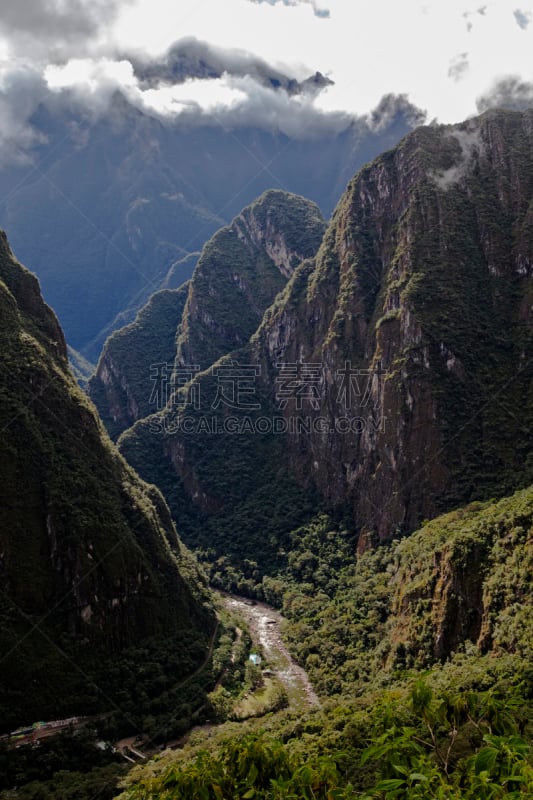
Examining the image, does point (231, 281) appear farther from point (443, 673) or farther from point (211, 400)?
point (443, 673)

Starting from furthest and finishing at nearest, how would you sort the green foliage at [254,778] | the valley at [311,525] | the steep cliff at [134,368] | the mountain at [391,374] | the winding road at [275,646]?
the steep cliff at [134,368] < the mountain at [391,374] < the winding road at [275,646] < the valley at [311,525] < the green foliage at [254,778]

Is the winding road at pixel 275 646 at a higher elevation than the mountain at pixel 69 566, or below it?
below

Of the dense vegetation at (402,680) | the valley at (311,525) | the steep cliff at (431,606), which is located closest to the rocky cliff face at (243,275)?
the valley at (311,525)

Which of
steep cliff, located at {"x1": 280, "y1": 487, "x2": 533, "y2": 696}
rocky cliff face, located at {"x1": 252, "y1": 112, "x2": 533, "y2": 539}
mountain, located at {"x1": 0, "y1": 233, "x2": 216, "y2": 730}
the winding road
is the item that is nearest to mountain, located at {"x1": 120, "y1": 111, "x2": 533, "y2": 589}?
rocky cliff face, located at {"x1": 252, "y1": 112, "x2": 533, "y2": 539}

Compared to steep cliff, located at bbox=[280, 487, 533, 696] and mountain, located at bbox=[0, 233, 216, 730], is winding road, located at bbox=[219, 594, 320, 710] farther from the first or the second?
mountain, located at bbox=[0, 233, 216, 730]

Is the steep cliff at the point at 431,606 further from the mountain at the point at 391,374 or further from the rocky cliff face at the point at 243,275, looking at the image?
the rocky cliff face at the point at 243,275

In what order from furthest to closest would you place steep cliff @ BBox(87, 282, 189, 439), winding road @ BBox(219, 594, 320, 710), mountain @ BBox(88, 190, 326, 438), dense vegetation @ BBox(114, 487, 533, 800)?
steep cliff @ BBox(87, 282, 189, 439) < mountain @ BBox(88, 190, 326, 438) < winding road @ BBox(219, 594, 320, 710) < dense vegetation @ BBox(114, 487, 533, 800)
